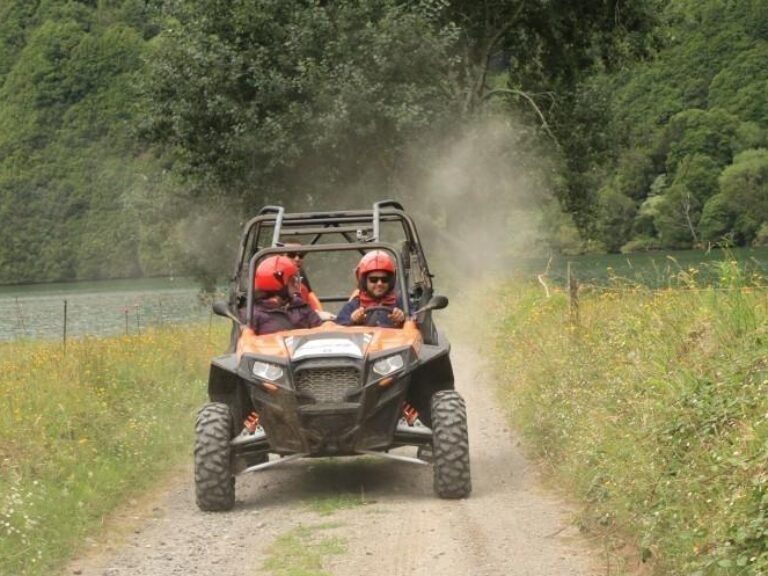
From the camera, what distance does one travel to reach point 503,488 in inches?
409

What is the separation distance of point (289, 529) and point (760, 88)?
8682 centimetres

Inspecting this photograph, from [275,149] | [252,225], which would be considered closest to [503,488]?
[252,225]

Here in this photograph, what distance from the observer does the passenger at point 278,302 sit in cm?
1064

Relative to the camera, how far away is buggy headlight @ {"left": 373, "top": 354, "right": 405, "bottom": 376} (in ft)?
32.2

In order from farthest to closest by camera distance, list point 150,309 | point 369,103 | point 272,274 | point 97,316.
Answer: point 150,309, point 97,316, point 369,103, point 272,274

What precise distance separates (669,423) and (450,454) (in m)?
2.40

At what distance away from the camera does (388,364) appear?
988 cm

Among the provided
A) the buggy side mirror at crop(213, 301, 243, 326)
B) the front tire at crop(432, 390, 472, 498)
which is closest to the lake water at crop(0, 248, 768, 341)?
the front tire at crop(432, 390, 472, 498)

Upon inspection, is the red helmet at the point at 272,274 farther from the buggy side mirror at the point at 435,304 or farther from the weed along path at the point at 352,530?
the weed along path at the point at 352,530

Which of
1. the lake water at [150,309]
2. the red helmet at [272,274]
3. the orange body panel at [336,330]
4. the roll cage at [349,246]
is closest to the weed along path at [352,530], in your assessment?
the orange body panel at [336,330]

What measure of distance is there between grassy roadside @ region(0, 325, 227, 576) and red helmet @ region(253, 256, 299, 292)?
2035 millimetres

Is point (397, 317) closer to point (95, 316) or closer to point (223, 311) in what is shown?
point (223, 311)

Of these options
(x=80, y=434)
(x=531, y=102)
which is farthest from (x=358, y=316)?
(x=531, y=102)

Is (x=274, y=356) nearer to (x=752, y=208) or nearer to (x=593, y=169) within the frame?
(x=593, y=169)
